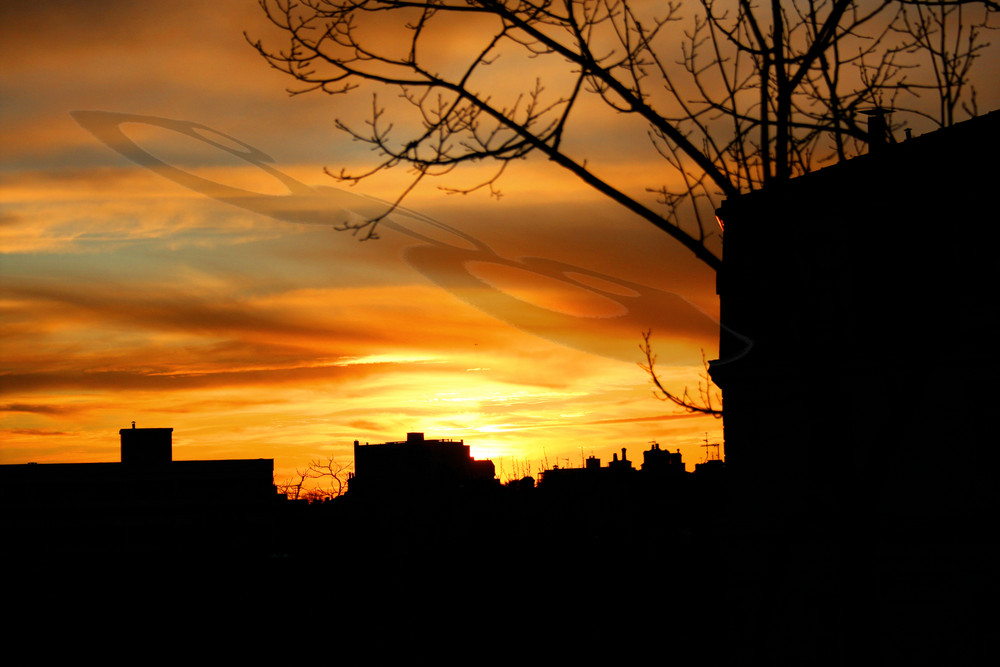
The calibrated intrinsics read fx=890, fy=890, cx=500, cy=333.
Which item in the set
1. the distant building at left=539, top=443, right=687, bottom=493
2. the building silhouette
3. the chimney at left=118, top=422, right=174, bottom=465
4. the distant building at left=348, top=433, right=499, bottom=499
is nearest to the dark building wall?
the building silhouette

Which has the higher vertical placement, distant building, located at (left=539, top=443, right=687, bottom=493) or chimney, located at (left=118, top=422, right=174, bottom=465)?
chimney, located at (left=118, top=422, right=174, bottom=465)

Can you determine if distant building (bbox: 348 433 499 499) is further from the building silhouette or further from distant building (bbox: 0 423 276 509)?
distant building (bbox: 0 423 276 509)

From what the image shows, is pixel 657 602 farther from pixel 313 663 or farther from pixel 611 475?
pixel 611 475

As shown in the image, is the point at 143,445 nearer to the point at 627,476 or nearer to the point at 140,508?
the point at 140,508

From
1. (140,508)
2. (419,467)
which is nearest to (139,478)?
(140,508)

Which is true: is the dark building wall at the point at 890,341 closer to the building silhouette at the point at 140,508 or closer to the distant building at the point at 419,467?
the building silhouette at the point at 140,508

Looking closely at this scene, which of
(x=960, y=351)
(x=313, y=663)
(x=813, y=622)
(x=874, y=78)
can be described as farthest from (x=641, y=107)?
(x=313, y=663)

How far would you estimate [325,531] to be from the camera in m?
22.2

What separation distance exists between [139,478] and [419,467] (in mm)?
27856

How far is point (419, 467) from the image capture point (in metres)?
75.2

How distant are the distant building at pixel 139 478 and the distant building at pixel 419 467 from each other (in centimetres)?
796

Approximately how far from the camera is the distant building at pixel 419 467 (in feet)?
127

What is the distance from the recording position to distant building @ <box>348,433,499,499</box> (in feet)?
127

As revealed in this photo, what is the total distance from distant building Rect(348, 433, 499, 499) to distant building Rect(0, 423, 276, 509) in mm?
7955
